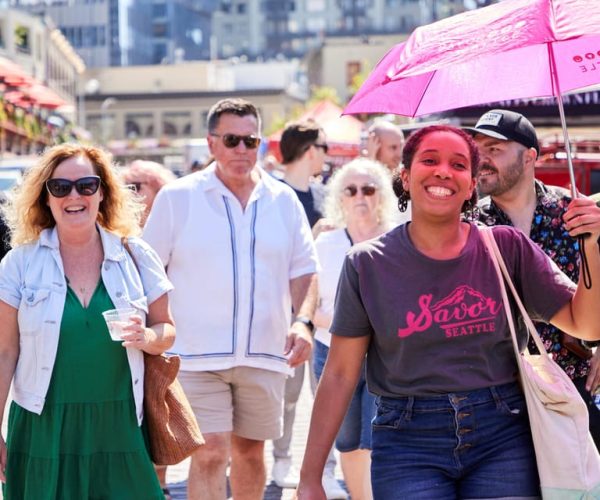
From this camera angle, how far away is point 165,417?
4852 millimetres

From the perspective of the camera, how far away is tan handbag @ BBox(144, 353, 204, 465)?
15.9 ft

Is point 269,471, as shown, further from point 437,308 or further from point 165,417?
point 437,308

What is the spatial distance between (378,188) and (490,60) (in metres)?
1.96

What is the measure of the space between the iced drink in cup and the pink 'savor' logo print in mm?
1079

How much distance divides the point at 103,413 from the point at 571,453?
1.73m

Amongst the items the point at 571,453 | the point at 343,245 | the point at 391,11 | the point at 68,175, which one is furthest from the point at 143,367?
the point at 391,11

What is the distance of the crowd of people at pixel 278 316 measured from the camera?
3949 millimetres

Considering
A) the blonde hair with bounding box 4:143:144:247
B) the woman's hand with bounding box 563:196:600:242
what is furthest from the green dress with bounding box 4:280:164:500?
the woman's hand with bounding box 563:196:600:242

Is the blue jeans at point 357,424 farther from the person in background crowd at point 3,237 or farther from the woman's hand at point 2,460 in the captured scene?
the woman's hand at point 2,460

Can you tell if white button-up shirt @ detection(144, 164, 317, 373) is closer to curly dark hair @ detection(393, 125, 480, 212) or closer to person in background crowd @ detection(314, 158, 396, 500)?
person in background crowd @ detection(314, 158, 396, 500)

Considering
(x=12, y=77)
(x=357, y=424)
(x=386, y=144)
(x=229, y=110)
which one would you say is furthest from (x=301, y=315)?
(x=12, y=77)

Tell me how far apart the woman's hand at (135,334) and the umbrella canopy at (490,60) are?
1066 mm

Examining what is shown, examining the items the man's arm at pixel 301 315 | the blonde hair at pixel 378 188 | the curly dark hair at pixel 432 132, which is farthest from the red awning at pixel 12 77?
the curly dark hair at pixel 432 132

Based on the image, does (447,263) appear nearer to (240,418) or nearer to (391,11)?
(240,418)
